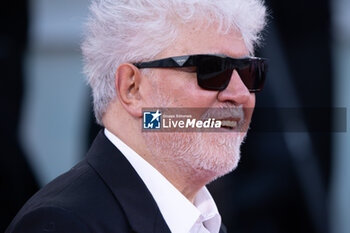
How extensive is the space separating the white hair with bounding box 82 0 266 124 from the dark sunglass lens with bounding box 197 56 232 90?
115 millimetres

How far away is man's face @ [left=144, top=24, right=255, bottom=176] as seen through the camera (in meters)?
1.75

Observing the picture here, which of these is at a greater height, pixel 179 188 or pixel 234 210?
pixel 179 188

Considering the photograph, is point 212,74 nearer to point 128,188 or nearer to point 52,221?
point 128,188

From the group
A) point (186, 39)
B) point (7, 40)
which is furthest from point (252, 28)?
point (7, 40)

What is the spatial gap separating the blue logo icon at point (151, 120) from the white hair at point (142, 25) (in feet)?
0.52

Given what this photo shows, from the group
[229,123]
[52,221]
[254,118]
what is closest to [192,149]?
[229,123]

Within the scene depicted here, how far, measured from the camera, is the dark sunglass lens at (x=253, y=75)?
182 centimetres

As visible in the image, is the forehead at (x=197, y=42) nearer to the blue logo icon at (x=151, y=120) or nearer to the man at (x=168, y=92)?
the man at (x=168, y=92)

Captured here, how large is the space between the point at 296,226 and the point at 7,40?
2.76m

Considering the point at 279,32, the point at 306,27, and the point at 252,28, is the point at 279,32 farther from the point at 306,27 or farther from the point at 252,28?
the point at 252,28

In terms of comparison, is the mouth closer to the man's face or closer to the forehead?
the man's face

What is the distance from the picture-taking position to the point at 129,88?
1795mm

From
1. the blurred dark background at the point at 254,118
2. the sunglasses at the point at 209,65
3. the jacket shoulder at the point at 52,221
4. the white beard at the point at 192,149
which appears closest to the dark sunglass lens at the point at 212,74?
the sunglasses at the point at 209,65

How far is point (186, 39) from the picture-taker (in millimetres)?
1747
